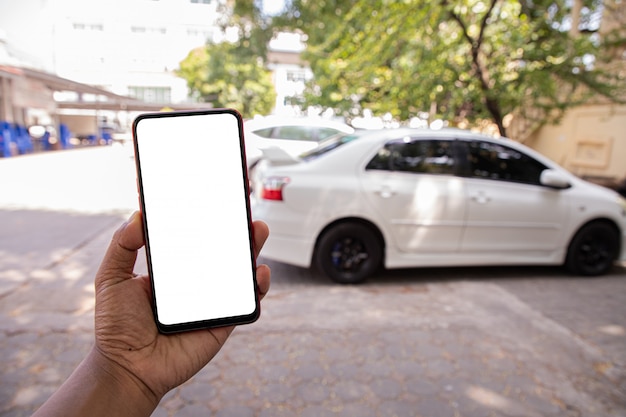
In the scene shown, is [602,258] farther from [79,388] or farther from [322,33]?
[322,33]

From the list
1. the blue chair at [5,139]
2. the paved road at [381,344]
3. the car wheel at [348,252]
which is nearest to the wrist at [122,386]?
the paved road at [381,344]

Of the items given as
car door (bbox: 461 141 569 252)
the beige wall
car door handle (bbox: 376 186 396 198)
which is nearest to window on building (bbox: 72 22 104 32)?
car door handle (bbox: 376 186 396 198)

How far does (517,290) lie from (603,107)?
30.8ft

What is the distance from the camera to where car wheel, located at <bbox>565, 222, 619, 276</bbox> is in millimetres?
4613

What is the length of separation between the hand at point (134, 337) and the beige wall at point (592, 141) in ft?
37.4

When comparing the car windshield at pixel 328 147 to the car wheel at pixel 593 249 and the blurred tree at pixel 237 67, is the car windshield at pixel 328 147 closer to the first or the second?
the car wheel at pixel 593 249

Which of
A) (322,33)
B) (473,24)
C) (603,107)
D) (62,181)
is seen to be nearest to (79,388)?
(473,24)

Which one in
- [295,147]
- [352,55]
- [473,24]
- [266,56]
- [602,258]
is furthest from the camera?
[266,56]

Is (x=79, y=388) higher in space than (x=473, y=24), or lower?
lower

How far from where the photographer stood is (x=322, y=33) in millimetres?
11984

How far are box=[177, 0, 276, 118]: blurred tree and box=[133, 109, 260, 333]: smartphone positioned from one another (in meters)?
15.2

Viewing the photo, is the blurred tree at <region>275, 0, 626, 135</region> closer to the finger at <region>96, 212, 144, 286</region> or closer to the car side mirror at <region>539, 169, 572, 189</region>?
the car side mirror at <region>539, 169, 572, 189</region>

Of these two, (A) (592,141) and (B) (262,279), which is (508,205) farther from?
(A) (592,141)

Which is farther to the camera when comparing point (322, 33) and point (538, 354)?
point (322, 33)
